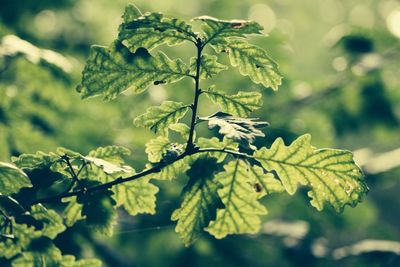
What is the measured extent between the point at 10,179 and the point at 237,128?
565 mm

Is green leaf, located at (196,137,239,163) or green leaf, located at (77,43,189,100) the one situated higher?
green leaf, located at (77,43,189,100)

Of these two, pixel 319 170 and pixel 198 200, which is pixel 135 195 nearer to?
pixel 198 200

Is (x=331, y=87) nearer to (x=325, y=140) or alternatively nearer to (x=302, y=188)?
(x=325, y=140)

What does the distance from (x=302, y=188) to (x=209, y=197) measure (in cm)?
204

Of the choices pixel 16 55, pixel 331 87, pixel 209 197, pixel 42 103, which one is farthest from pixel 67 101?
pixel 331 87

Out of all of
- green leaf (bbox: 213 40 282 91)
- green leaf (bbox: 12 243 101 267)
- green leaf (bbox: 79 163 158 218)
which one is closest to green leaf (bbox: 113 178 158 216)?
green leaf (bbox: 79 163 158 218)

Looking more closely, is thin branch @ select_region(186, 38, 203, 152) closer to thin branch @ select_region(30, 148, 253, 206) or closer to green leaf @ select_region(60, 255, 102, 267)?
thin branch @ select_region(30, 148, 253, 206)

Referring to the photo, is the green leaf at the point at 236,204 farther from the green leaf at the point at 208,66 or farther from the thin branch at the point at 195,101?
the green leaf at the point at 208,66

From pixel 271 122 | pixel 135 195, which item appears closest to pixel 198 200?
pixel 135 195

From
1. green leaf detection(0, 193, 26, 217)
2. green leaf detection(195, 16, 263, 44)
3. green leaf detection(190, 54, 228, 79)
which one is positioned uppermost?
green leaf detection(195, 16, 263, 44)

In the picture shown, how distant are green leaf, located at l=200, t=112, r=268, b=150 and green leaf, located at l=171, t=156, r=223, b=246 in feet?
0.47

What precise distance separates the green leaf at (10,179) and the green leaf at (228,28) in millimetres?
581

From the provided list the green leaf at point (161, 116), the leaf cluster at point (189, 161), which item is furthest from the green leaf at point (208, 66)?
the green leaf at point (161, 116)

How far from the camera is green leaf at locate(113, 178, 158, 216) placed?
148cm
